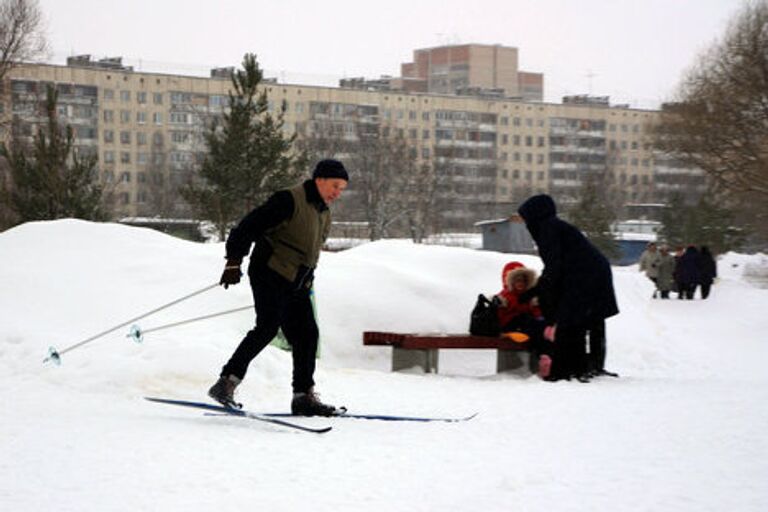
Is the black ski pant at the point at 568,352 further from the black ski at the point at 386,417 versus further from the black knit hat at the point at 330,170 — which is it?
the black knit hat at the point at 330,170

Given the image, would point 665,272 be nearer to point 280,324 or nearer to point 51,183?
point 51,183

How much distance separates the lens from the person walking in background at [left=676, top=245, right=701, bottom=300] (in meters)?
27.4

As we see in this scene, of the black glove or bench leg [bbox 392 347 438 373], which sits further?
bench leg [bbox 392 347 438 373]

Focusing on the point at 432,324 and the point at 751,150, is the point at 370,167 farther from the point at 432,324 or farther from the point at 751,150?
the point at 432,324

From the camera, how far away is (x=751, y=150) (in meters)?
40.7

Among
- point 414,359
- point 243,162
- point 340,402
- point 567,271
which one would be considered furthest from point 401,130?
point 340,402

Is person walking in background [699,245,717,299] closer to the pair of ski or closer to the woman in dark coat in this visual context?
the woman in dark coat

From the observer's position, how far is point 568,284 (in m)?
9.32

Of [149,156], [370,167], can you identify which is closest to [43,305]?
[370,167]

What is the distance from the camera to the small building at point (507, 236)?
43.1 metres

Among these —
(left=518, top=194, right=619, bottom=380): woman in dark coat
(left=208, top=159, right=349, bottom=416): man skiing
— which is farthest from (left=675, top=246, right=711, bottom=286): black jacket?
(left=208, top=159, right=349, bottom=416): man skiing

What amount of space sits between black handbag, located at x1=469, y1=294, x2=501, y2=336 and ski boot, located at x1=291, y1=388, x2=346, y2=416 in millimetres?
3734

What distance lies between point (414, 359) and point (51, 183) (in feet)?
55.9

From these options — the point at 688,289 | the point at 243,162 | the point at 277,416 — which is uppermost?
the point at 243,162
